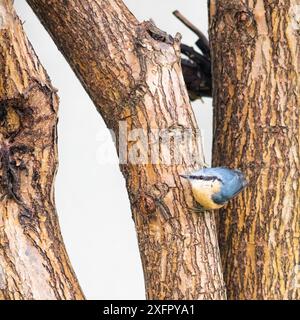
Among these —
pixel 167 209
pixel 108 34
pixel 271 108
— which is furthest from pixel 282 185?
pixel 108 34

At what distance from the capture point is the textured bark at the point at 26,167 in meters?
1.41

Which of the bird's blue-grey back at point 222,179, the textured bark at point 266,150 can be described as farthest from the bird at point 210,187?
the textured bark at point 266,150

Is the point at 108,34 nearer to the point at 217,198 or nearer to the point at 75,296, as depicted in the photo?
the point at 217,198

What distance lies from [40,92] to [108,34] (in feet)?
0.64

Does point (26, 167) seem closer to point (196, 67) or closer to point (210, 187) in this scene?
point (210, 187)

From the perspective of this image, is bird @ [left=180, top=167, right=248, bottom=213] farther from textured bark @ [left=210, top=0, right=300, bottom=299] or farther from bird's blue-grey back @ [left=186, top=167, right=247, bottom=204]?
textured bark @ [left=210, top=0, right=300, bottom=299]

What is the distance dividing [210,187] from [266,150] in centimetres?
26

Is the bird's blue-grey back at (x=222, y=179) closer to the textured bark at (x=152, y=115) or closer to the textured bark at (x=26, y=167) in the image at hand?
the textured bark at (x=152, y=115)

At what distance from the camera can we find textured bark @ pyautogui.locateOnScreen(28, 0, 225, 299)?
4.94ft

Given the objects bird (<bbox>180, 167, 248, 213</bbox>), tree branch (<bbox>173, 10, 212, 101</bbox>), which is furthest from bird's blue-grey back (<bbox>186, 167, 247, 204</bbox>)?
tree branch (<bbox>173, 10, 212, 101</bbox>)

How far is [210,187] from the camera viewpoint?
1.48 meters

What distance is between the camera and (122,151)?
1.55m

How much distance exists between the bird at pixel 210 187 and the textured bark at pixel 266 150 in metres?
0.19

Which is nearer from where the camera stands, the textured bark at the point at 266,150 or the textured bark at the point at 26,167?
the textured bark at the point at 26,167
